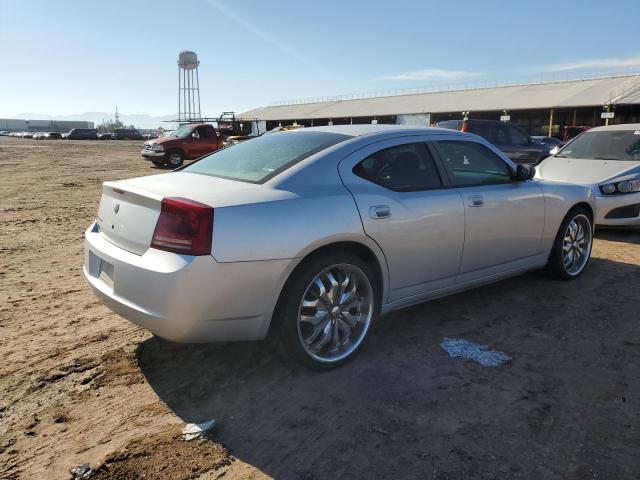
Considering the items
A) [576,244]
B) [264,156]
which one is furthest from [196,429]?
[576,244]

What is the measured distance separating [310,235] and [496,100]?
46.0 meters

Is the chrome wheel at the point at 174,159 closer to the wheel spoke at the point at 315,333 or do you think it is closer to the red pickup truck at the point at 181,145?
the red pickup truck at the point at 181,145

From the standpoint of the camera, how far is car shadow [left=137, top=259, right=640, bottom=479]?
8.30 feet

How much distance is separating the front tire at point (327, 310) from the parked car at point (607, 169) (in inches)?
195

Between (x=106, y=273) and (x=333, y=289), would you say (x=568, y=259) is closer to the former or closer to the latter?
(x=333, y=289)

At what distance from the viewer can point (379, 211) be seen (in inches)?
138

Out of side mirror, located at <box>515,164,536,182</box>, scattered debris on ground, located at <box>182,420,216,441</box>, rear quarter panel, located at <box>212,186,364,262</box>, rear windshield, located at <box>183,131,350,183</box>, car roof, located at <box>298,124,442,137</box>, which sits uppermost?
car roof, located at <box>298,124,442,137</box>

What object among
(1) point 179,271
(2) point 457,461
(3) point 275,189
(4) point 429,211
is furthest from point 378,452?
(4) point 429,211

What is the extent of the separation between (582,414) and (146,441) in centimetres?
231

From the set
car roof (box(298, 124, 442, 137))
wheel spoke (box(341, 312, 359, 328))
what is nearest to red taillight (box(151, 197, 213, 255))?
wheel spoke (box(341, 312, 359, 328))

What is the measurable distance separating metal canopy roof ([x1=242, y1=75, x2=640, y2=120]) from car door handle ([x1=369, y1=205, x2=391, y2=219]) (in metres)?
36.6

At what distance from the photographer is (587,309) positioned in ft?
14.8

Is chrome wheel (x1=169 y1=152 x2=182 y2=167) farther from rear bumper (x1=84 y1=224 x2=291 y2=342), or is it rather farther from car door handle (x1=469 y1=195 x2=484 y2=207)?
rear bumper (x1=84 y1=224 x2=291 y2=342)

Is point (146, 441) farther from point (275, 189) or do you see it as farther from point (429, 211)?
point (429, 211)
